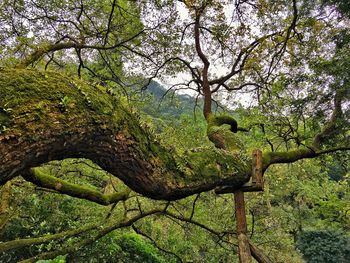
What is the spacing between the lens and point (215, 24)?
6875mm

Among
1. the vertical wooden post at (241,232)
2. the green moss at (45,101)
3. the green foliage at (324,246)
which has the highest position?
the green moss at (45,101)

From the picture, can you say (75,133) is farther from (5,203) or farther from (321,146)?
(321,146)

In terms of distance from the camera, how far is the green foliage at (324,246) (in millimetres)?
13552

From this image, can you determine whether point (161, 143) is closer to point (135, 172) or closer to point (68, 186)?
point (135, 172)

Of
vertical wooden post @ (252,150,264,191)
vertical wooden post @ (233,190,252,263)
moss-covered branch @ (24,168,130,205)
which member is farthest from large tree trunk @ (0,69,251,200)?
vertical wooden post @ (233,190,252,263)

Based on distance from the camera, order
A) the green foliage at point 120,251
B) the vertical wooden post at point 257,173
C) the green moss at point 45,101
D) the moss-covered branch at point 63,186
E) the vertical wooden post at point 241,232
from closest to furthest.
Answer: the green moss at point 45,101 → the moss-covered branch at point 63,186 → the vertical wooden post at point 257,173 → the vertical wooden post at point 241,232 → the green foliage at point 120,251

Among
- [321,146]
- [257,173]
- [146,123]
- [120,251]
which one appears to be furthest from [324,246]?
[146,123]

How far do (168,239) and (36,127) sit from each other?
6.67 meters

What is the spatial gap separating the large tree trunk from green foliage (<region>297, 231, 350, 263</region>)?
13704 mm

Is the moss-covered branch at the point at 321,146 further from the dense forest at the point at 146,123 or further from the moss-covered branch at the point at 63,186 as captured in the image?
the moss-covered branch at the point at 63,186

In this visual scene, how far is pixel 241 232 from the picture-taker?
4.64 meters

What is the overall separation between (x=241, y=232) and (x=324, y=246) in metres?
11.2

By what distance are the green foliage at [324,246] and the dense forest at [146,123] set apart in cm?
634

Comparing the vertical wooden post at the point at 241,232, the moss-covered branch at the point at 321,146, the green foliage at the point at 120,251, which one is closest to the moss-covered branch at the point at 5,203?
the green foliage at the point at 120,251
